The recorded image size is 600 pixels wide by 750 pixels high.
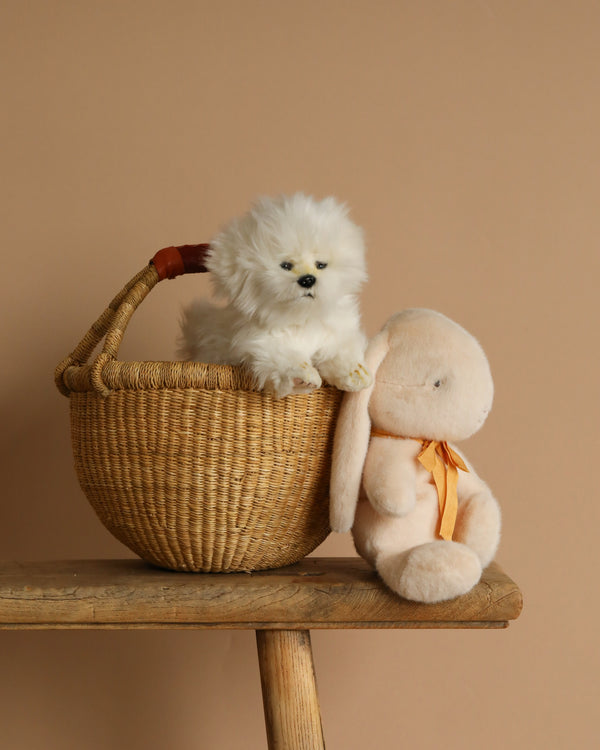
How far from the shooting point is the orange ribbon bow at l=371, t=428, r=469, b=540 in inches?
37.4

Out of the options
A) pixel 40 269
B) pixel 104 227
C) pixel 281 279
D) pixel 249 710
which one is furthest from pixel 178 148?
pixel 249 710

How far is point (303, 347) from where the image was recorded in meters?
0.93

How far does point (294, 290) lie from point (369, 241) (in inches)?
24.3

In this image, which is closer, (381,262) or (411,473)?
(411,473)

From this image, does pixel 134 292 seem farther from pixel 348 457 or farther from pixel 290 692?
pixel 290 692

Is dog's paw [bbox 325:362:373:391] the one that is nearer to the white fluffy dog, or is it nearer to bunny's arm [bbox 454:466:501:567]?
the white fluffy dog

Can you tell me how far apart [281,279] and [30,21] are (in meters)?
0.90

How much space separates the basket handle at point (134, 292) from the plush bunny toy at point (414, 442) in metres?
0.24

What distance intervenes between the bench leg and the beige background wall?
1.54ft

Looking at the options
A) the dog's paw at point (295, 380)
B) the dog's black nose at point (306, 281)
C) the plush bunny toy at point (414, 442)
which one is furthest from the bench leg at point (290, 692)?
the dog's black nose at point (306, 281)

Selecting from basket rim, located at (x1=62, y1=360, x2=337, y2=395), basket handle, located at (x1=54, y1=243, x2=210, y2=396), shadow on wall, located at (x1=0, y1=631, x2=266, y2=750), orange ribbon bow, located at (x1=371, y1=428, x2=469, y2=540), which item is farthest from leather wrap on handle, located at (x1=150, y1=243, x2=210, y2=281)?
shadow on wall, located at (x1=0, y1=631, x2=266, y2=750)

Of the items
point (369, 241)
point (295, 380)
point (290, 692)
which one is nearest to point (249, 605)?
point (290, 692)

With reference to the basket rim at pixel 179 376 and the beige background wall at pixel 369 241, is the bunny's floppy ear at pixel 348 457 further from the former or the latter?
the beige background wall at pixel 369 241

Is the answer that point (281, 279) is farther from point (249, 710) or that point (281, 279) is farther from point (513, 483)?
point (249, 710)
